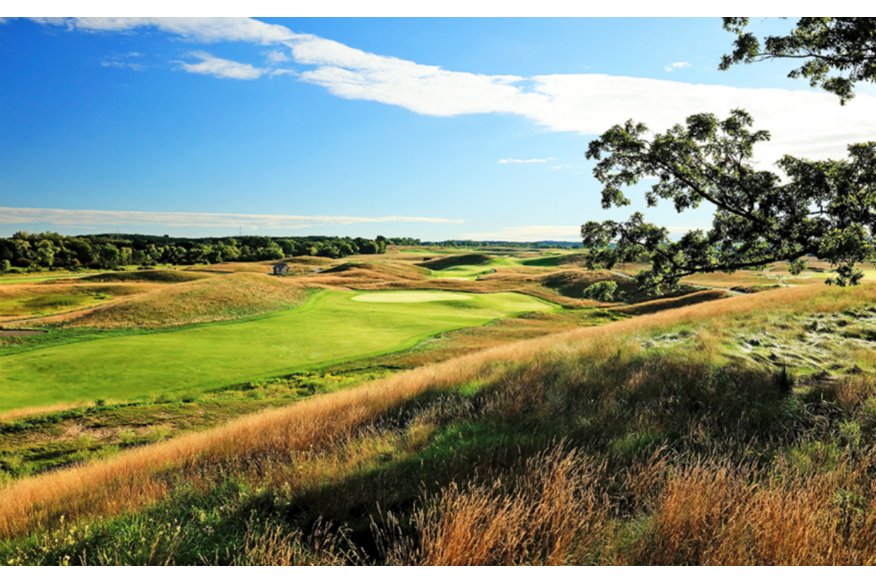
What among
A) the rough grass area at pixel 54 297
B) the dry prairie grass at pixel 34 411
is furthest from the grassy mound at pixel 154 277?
the dry prairie grass at pixel 34 411

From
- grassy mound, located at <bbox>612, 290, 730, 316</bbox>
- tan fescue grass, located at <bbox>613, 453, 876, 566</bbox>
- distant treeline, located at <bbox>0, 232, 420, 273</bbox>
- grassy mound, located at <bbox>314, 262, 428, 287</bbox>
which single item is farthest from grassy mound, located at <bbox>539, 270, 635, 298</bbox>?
distant treeline, located at <bbox>0, 232, 420, 273</bbox>

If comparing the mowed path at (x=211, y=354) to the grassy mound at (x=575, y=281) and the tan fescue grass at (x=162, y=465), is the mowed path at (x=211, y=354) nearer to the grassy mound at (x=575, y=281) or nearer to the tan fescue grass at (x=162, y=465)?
the tan fescue grass at (x=162, y=465)

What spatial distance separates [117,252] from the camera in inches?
3974

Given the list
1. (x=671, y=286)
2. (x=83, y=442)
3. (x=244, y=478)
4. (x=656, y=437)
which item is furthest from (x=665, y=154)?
(x=83, y=442)

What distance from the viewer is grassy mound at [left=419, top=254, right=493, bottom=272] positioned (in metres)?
110

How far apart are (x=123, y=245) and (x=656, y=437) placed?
476 feet

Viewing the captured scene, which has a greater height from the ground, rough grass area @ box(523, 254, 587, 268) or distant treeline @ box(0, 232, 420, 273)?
distant treeline @ box(0, 232, 420, 273)

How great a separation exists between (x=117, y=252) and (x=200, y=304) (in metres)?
97.9

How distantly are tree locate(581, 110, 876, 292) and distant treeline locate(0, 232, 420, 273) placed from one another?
115863 millimetres

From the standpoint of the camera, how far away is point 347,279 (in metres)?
58.9

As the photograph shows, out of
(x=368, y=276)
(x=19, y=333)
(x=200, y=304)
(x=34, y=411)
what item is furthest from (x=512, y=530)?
(x=368, y=276)

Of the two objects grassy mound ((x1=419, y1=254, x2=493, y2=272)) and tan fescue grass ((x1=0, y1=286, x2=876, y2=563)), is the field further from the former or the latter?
grassy mound ((x1=419, y1=254, x2=493, y2=272))

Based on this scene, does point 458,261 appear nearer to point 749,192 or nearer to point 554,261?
point 554,261
